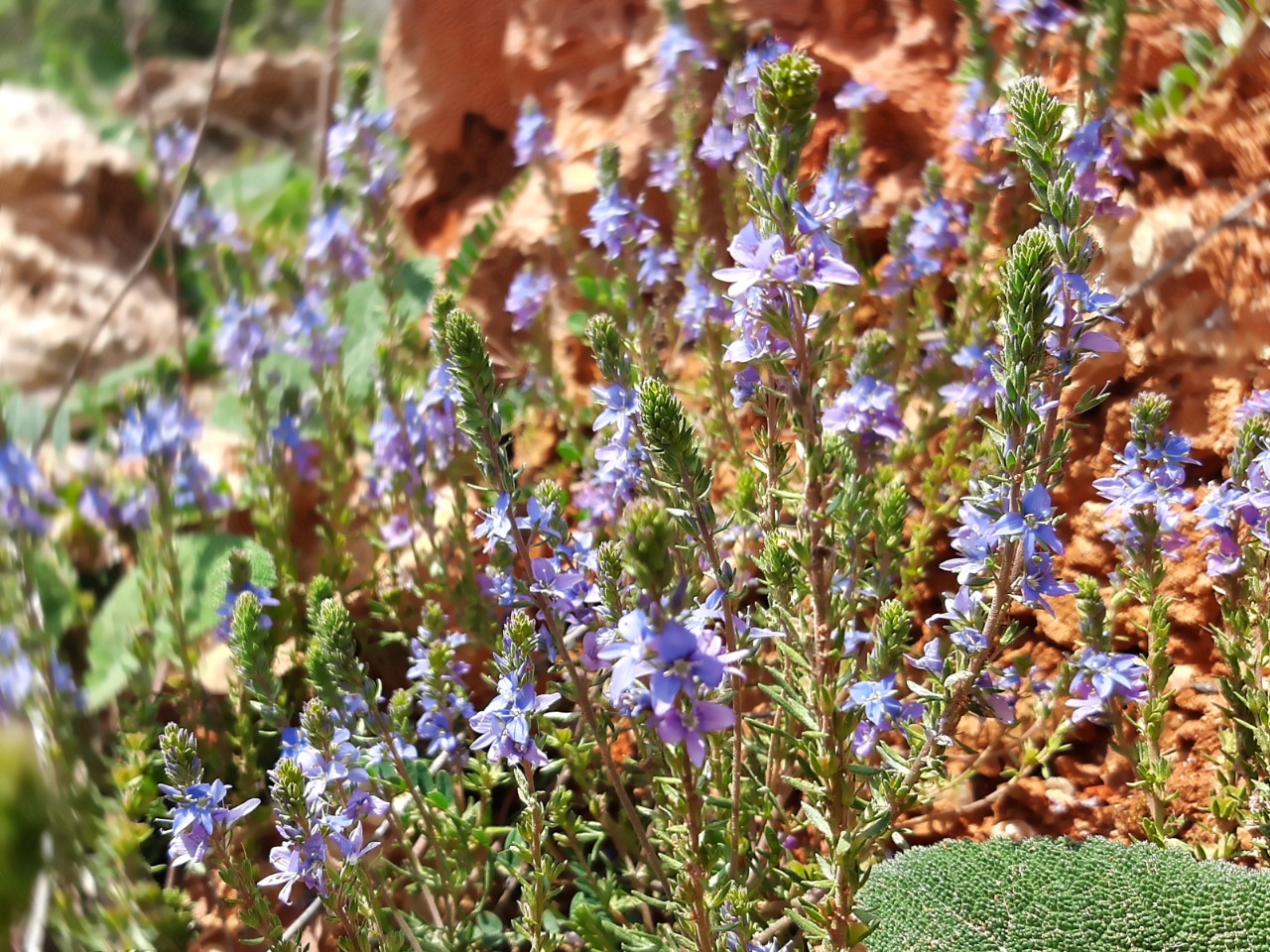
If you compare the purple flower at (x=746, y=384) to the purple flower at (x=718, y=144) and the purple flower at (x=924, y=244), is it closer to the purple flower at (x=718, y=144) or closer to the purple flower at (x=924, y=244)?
the purple flower at (x=718, y=144)

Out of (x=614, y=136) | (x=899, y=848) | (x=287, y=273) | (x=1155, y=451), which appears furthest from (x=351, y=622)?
(x=614, y=136)

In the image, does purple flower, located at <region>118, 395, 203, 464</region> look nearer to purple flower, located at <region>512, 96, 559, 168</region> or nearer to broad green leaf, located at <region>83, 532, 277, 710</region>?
broad green leaf, located at <region>83, 532, 277, 710</region>

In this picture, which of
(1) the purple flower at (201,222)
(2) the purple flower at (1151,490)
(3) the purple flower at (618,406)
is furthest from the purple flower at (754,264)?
(1) the purple flower at (201,222)

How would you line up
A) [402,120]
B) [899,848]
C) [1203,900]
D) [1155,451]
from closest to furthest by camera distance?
[1203,900]
[1155,451]
[899,848]
[402,120]

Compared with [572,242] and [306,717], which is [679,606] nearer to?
[306,717]

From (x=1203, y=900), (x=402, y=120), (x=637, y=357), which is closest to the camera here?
(x=1203, y=900)

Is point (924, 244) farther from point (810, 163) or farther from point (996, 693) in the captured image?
point (996, 693)
